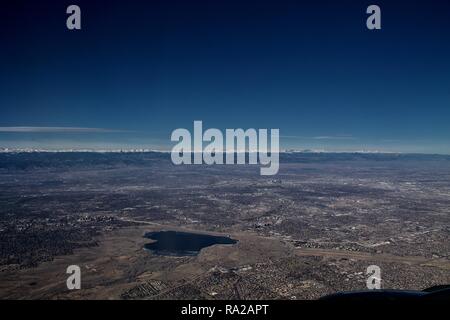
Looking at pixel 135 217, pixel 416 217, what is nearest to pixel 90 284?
pixel 135 217

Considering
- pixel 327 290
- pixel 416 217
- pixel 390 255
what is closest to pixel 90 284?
pixel 327 290
